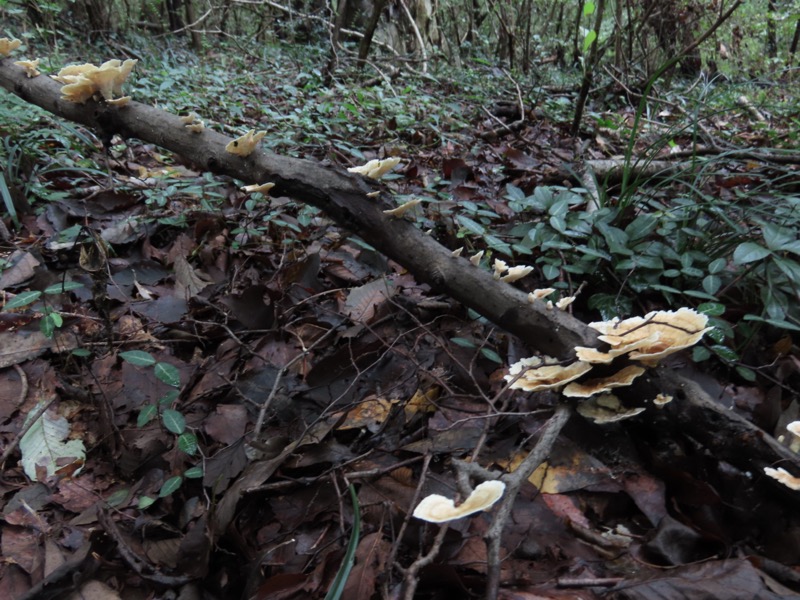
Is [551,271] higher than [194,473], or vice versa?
[551,271]

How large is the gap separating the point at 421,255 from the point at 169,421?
118 centimetres

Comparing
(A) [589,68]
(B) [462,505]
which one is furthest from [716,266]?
(A) [589,68]

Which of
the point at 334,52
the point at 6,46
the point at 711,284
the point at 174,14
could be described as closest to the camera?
the point at 711,284

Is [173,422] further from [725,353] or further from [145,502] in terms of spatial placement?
[725,353]

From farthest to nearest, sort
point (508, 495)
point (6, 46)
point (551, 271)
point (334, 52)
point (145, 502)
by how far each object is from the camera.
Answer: point (334, 52) < point (6, 46) < point (551, 271) < point (145, 502) < point (508, 495)

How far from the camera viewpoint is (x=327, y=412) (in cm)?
200

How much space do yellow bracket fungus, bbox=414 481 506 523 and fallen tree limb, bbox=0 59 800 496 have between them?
32.1 inches

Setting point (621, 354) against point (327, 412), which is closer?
point (621, 354)

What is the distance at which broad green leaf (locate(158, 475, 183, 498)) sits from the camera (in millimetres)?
1790

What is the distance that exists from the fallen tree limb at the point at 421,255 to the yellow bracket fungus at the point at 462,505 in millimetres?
814

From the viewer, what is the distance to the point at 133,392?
7.39 feet

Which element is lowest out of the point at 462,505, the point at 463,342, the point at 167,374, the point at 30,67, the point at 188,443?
the point at 188,443

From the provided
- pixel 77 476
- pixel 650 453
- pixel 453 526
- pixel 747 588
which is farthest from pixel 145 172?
pixel 747 588

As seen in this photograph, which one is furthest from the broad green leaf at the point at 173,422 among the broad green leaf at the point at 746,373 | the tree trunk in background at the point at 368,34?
the tree trunk in background at the point at 368,34
